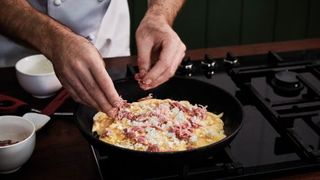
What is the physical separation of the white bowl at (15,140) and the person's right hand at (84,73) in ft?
0.51

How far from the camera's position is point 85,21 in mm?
1889

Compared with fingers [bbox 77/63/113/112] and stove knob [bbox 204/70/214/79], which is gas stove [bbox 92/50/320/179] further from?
fingers [bbox 77/63/113/112]

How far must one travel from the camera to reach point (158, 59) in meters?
1.36

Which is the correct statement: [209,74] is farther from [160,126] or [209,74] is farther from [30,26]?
[30,26]

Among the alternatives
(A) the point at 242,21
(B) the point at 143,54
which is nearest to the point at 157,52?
(B) the point at 143,54

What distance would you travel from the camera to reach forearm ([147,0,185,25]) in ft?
5.10

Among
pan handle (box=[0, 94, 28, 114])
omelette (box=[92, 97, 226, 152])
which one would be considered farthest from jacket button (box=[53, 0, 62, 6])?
omelette (box=[92, 97, 226, 152])

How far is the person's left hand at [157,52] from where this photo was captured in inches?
52.1

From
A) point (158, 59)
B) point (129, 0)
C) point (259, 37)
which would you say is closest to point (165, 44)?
point (158, 59)

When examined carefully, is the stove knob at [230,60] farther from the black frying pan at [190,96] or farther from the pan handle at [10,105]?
the pan handle at [10,105]

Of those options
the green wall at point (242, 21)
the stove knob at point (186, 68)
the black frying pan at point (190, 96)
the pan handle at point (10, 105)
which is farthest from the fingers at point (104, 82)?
the green wall at point (242, 21)

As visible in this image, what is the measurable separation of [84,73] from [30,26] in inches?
13.0

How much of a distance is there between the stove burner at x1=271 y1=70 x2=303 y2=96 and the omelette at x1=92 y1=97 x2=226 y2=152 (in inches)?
11.6

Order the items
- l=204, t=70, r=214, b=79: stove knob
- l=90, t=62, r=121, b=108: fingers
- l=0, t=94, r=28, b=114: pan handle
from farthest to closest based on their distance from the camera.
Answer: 1. l=204, t=70, r=214, b=79: stove knob
2. l=0, t=94, r=28, b=114: pan handle
3. l=90, t=62, r=121, b=108: fingers
